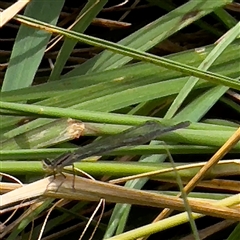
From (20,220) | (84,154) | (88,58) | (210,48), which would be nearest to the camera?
(84,154)

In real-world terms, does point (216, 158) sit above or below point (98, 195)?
above

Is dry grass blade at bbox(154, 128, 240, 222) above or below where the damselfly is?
above

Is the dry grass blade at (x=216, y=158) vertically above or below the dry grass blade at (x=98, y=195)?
above

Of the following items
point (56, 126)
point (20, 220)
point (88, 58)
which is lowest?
point (20, 220)

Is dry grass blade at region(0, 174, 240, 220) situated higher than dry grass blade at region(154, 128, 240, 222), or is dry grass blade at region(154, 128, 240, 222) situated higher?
dry grass blade at region(154, 128, 240, 222)

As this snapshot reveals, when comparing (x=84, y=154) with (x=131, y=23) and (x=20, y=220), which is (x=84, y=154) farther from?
(x=131, y=23)

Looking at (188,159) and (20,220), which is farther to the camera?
(188,159)

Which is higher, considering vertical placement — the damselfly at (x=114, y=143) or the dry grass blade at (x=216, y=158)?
the dry grass blade at (x=216, y=158)

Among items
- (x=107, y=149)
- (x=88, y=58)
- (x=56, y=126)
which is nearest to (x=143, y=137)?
(x=107, y=149)
